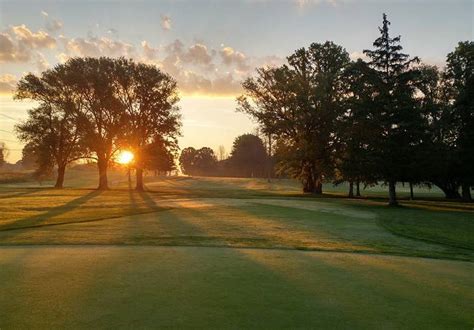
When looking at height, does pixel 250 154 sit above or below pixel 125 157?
above

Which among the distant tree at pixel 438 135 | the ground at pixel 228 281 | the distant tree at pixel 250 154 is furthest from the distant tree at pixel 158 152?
the distant tree at pixel 250 154

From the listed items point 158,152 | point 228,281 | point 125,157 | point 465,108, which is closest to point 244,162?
point 125,157

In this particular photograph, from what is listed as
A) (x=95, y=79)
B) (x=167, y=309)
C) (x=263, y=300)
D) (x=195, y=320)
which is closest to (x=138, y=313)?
(x=167, y=309)

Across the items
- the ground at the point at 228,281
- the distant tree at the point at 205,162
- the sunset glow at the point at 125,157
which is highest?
the distant tree at the point at 205,162

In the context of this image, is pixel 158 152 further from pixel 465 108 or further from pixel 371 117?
pixel 465 108

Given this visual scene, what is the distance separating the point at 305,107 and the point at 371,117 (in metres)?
14.4

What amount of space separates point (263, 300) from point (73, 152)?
173 ft

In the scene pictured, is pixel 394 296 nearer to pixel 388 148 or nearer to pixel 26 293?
pixel 26 293

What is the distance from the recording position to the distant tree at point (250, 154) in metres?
126

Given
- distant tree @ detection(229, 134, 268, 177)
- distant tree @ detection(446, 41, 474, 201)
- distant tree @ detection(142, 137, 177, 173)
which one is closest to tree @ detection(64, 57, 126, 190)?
distant tree @ detection(142, 137, 177, 173)

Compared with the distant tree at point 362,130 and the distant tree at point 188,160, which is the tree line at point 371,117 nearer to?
the distant tree at point 362,130

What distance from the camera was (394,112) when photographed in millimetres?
32938

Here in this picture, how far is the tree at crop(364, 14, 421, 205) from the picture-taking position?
32.7 meters

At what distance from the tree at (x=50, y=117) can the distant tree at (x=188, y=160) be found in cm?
11217
